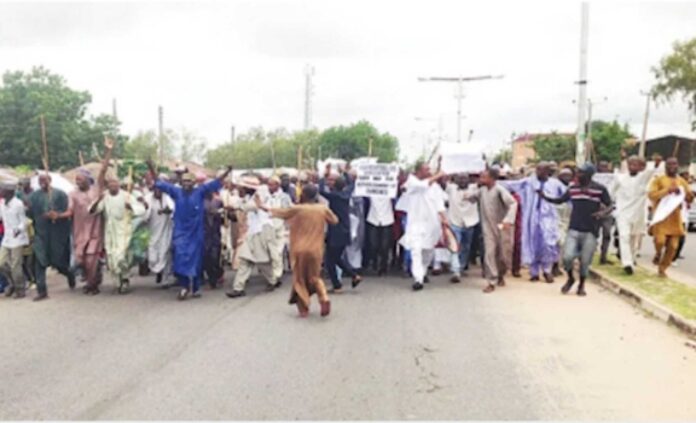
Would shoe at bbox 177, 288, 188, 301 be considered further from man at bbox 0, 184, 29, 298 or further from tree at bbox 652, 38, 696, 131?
tree at bbox 652, 38, 696, 131

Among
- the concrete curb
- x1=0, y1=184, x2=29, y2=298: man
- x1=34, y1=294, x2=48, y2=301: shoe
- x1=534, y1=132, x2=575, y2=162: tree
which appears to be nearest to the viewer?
the concrete curb

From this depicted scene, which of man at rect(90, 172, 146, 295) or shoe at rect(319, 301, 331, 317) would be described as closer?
shoe at rect(319, 301, 331, 317)

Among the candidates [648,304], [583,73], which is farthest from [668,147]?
[648,304]

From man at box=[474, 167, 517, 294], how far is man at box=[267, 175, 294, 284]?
9.13 feet

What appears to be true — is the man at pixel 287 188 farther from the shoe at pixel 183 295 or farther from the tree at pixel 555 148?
the tree at pixel 555 148

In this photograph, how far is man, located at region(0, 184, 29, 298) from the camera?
32.8 ft

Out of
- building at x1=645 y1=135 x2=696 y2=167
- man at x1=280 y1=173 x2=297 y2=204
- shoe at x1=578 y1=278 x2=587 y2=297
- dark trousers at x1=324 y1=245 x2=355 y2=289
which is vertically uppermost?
building at x1=645 y1=135 x2=696 y2=167

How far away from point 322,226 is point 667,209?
17.8ft

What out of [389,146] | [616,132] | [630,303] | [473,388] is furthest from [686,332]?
[389,146]

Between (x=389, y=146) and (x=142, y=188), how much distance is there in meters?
54.2

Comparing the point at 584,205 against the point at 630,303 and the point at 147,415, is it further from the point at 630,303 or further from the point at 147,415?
the point at 147,415

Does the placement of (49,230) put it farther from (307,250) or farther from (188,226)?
(307,250)

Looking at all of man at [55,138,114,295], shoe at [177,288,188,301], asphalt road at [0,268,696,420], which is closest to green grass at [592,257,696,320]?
asphalt road at [0,268,696,420]

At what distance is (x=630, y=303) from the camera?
953cm
